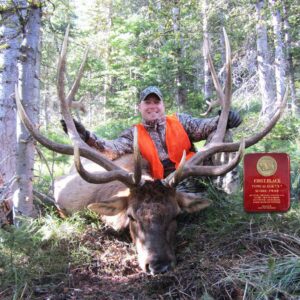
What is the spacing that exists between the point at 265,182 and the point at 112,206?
169 cm

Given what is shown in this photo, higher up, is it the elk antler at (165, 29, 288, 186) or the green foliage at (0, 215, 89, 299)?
the elk antler at (165, 29, 288, 186)

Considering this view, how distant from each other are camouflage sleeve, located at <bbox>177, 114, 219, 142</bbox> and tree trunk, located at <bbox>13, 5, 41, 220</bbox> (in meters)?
2.24

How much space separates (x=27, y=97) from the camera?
474 centimetres

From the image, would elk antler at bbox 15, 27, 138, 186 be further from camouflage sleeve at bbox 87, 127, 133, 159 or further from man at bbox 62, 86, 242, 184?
man at bbox 62, 86, 242, 184

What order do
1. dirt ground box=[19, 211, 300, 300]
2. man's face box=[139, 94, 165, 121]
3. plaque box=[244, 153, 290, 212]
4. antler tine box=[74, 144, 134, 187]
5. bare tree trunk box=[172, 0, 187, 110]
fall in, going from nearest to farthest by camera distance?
1. dirt ground box=[19, 211, 300, 300]
2. plaque box=[244, 153, 290, 212]
3. antler tine box=[74, 144, 134, 187]
4. man's face box=[139, 94, 165, 121]
5. bare tree trunk box=[172, 0, 187, 110]

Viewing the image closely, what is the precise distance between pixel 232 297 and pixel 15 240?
2.04 m

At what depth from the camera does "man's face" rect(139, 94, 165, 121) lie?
6.16m

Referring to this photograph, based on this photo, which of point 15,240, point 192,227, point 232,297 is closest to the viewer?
point 232,297

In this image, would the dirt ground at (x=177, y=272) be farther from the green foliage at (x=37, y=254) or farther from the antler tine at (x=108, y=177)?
the antler tine at (x=108, y=177)

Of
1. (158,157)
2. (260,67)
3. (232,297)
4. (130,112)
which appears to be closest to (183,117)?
(158,157)

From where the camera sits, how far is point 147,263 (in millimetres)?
3924

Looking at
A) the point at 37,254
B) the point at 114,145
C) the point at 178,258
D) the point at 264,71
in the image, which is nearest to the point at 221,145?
the point at 178,258

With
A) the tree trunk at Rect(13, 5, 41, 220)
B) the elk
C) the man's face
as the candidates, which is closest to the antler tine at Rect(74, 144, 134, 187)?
the elk

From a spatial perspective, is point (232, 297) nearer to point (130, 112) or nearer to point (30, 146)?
point (30, 146)
